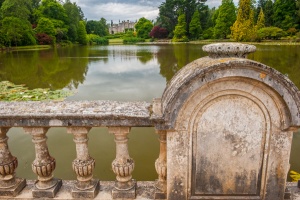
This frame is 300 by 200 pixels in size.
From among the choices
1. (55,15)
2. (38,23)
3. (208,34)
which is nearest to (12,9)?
(38,23)

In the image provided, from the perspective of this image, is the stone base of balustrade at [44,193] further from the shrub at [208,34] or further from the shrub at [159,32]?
the shrub at [159,32]

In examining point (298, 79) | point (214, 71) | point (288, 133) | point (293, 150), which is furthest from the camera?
point (298, 79)

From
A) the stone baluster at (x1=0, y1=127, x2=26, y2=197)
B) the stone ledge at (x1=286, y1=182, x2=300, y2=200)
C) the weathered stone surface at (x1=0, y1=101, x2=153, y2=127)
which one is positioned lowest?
the stone ledge at (x1=286, y1=182, x2=300, y2=200)

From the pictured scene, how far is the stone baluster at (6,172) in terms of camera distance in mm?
2084

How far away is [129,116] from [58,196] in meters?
0.95

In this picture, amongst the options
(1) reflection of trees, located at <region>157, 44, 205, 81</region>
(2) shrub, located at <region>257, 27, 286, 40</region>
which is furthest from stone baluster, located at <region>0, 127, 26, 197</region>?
(2) shrub, located at <region>257, 27, 286, 40</region>

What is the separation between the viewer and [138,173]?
4.84 metres

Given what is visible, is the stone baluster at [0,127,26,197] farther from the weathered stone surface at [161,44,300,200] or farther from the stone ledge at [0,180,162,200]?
the weathered stone surface at [161,44,300,200]

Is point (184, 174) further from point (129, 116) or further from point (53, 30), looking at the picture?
point (53, 30)

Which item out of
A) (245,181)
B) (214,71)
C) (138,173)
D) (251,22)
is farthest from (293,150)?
(251,22)

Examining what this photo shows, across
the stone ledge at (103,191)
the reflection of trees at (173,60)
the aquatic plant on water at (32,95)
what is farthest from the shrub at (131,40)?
the stone ledge at (103,191)

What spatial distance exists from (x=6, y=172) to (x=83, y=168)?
2.11 feet

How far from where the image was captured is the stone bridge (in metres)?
1.78

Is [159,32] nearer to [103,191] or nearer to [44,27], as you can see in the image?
[44,27]
